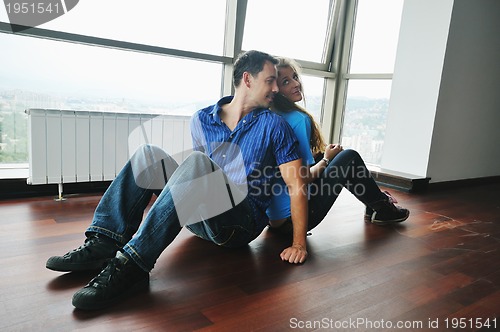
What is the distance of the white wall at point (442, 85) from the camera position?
12.2ft

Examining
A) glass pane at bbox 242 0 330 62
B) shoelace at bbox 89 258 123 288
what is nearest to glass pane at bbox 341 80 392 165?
glass pane at bbox 242 0 330 62

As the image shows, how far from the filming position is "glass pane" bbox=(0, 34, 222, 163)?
287cm

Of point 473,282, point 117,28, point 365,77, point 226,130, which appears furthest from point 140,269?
point 365,77

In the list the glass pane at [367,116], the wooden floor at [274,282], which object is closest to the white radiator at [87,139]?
the wooden floor at [274,282]

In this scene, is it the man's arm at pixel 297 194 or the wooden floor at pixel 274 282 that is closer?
the wooden floor at pixel 274 282

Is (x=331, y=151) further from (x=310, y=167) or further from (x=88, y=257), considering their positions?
(x=88, y=257)

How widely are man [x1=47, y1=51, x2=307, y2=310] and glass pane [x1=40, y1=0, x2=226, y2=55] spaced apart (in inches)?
68.5

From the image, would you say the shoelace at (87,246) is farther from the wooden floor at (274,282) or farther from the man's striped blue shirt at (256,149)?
the man's striped blue shirt at (256,149)

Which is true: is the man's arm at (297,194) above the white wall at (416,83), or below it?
below

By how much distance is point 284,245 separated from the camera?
6.98ft

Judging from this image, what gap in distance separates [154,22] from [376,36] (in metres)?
2.75

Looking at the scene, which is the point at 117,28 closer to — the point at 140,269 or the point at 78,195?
the point at 78,195

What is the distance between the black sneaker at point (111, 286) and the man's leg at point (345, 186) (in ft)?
3.17

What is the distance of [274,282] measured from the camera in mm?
1677
